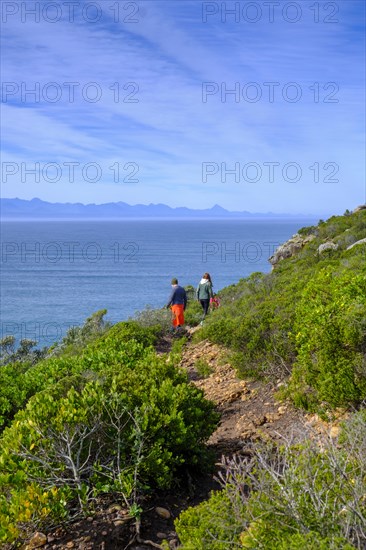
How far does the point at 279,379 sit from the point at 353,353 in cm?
202

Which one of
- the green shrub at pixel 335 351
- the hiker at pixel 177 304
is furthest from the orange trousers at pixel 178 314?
the green shrub at pixel 335 351

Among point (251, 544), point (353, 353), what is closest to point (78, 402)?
point (251, 544)

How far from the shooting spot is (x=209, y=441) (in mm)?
7172

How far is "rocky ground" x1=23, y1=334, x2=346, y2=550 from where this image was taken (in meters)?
4.77

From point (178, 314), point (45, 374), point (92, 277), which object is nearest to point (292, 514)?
point (45, 374)

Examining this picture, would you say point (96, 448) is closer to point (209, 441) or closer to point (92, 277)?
point (209, 441)

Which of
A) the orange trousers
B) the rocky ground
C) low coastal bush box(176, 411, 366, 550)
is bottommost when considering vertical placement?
the rocky ground

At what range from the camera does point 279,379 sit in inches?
344

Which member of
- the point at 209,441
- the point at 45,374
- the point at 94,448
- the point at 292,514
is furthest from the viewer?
the point at 45,374

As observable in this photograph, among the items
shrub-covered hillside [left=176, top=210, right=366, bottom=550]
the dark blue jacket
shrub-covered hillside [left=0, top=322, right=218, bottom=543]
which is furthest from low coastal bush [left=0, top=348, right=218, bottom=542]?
the dark blue jacket

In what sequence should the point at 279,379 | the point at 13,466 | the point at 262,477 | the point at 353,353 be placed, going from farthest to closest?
the point at 279,379 → the point at 353,353 → the point at 13,466 → the point at 262,477

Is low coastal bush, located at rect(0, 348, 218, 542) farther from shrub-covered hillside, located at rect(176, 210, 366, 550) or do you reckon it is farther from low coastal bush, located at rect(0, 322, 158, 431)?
low coastal bush, located at rect(0, 322, 158, 431)

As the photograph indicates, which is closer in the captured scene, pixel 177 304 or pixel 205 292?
pixel 177 304

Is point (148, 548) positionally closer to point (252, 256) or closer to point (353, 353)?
point (353, 353)
